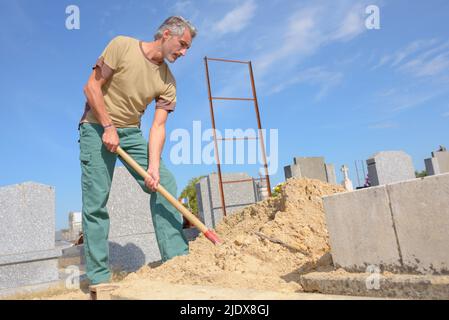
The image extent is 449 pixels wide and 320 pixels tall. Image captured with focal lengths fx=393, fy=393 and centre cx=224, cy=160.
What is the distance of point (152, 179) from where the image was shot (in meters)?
2.98

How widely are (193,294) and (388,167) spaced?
844cm

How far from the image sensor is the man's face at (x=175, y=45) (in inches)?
118

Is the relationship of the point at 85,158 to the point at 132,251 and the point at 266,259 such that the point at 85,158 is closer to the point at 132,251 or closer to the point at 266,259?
the point at 266,259

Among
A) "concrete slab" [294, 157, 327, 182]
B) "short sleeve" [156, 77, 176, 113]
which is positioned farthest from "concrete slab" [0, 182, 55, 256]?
"concrete slab" [294, 157, 327, 182]

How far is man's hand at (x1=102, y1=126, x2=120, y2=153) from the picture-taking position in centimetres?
292

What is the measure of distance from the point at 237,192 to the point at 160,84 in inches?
180

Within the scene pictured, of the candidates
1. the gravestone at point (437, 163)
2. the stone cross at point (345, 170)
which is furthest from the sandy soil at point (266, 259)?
the gravestone at point (437, 163)

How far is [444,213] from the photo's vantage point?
1557mm

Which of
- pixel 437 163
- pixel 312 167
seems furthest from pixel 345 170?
pixel 437 163

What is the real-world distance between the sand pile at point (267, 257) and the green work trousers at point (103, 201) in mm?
245

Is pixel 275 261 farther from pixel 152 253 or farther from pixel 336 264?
pixel 152 253

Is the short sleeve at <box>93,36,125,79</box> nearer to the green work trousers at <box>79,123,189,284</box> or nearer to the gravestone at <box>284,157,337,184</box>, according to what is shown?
the green work trousers at <box>79,123,189,284</box>

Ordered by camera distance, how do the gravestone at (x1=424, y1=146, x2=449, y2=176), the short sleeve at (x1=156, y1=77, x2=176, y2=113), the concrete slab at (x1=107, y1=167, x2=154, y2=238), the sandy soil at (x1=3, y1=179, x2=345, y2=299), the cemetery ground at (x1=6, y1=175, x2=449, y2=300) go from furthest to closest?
the gravestone at (x1=424, y1=146, x2=449, y2=176)
the concrete slab at (x1=107, y1=167, x2=154, y2=238)
the short sleeve at (x1=156, y1=77, x2=176, y2=113)
the sandy soil at (x1=3, y1=179, x2=345, y2=299)
the cemetery ground at (x1=6, y1=175, x2=449, y2=300)
